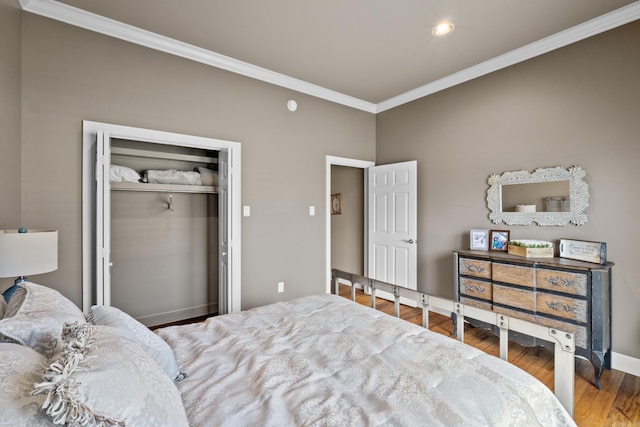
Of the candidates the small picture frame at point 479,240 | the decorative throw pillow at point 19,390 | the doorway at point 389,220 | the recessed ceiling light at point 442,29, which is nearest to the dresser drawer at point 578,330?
the small picture frame at point 479,240

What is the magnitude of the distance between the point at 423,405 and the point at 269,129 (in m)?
3.20

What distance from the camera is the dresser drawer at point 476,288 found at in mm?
2895

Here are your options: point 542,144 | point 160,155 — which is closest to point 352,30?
point 542,144

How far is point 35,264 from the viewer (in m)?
1.72

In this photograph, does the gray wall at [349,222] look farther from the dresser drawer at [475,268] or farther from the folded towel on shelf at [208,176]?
the folded towel on shelf at [208,176]

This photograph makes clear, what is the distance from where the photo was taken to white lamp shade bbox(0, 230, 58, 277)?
1.63 metres

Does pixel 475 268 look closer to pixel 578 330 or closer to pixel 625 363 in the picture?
pixel 578 330

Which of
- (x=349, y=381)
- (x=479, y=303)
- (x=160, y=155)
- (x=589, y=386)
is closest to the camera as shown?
(x=349, y=381)

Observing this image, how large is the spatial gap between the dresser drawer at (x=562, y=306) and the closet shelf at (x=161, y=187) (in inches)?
131

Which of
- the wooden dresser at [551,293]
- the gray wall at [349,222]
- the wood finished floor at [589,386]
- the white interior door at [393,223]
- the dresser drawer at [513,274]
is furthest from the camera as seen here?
the gray wall at [349,222]

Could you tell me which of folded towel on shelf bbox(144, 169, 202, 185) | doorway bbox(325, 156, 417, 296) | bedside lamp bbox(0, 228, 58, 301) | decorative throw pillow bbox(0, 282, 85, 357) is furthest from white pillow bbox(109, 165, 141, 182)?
doorway bbox(325, 156, 417, 296)

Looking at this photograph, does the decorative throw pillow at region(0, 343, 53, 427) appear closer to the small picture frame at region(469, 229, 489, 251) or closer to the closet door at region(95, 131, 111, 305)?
the closet door at region(95, 131, 111, 305)

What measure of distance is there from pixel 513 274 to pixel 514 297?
0.66 feet

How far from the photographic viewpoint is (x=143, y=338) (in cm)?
123
